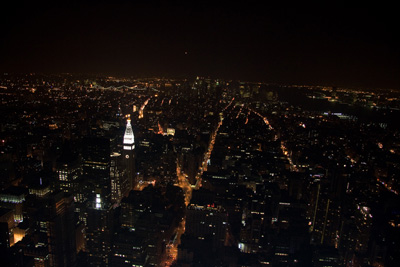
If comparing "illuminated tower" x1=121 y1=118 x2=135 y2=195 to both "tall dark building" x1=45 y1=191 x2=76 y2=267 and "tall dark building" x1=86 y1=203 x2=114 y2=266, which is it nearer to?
"tall dark building" x1=86 y1=203 x2=114 y2=266

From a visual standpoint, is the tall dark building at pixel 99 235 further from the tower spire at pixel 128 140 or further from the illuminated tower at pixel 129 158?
the tower spire at pixel 128 140

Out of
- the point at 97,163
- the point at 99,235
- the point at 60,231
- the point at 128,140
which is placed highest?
the point at 128,140

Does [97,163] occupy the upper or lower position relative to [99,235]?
upper

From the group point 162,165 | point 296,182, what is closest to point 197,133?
point 162,165

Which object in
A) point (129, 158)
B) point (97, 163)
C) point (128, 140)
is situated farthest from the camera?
point (128, 140)

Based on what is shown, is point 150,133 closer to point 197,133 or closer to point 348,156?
point 197,133

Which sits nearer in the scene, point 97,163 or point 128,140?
point 97,163

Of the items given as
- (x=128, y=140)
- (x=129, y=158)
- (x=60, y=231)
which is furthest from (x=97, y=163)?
(x=60, y=231)

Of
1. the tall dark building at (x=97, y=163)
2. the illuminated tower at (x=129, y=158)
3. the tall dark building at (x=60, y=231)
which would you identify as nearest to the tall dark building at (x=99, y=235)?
the tall dark building at (x=60, y=231)

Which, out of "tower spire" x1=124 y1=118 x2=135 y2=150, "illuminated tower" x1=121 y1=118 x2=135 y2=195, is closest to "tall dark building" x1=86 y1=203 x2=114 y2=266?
"illuminated tower" x1=121 y1=118 x2=135 y2=195

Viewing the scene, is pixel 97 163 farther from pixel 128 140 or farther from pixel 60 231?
pixel 60 231

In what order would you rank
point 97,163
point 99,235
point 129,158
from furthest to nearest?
1. point 129,158
2. point 97,163
3. point 99,235
